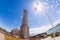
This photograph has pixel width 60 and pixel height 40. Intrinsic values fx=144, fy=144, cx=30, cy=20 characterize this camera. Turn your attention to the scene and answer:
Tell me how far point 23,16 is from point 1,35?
46.3 ft

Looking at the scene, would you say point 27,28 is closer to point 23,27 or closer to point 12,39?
point 23,27

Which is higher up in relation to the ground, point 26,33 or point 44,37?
point 26,33

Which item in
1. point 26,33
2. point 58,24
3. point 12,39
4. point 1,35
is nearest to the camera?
point 1,35

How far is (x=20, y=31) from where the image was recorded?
40094 millimetres

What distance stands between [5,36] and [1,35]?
1.17 metres

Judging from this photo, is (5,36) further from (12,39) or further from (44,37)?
(44,37)

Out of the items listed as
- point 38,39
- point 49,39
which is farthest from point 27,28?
point 49,39

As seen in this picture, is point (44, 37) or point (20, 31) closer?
point (44, 37)

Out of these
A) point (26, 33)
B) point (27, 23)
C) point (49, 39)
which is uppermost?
point (27, 23)

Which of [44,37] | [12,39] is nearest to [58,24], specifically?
[44,37]

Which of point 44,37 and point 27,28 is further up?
point 27,28

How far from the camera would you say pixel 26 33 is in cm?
3847

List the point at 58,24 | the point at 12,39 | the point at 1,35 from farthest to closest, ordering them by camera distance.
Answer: the point at 58,24, the point at 12,39, the point at 1,35

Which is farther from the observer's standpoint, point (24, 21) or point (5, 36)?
point (24, 21)
